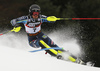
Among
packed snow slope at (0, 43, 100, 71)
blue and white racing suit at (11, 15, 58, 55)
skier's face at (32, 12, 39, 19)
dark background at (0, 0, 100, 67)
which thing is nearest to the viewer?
packed snow slope at (0, 43, 100, 71)

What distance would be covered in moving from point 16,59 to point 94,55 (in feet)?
19.3

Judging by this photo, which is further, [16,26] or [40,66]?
[16,26]

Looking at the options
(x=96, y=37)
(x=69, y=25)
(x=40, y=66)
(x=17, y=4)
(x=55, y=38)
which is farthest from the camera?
(x=17, y=4)

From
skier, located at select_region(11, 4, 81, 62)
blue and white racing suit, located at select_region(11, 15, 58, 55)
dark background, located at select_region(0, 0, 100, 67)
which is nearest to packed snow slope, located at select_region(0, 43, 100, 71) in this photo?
skier, located at select_region(11, 4, 81, 62)

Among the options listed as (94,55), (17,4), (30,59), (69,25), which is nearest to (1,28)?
(17,4)

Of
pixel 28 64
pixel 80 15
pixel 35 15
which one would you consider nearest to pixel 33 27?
pixel 35 15

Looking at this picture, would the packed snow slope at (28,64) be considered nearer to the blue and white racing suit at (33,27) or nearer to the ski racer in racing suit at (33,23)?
the ski racer in racing suit at (33,23)

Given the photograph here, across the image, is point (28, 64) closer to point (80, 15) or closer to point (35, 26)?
point (35, 26)

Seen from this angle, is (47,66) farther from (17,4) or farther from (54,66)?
(17,4)

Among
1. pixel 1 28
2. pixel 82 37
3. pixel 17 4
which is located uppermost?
pixel 17 4

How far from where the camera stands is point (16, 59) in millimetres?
2145

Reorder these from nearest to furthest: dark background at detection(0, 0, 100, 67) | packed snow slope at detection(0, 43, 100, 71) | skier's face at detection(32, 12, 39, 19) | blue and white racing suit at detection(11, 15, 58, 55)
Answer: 1. packed snow slope at detection(0, 43, 100, 71)
2. skier's face at detection(32, 12, 39, 19)
3. blue and white racing suit at detection(11, 15, 58, 55)
4. dark background at detection(0, 0, 100, 67)

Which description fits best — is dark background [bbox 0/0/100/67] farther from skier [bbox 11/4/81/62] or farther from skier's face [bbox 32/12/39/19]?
skier's face [bbox 32/12/39/19]

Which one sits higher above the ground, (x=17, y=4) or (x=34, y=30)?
(x=17, y=4)
